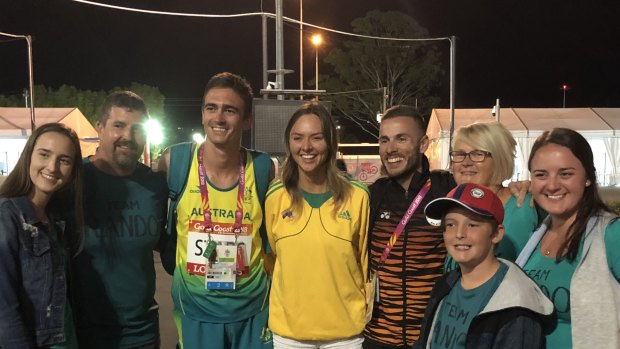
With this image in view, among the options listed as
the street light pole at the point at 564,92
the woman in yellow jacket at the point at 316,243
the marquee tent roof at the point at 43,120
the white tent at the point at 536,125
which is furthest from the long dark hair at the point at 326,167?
the street light pole at the point at 564,92

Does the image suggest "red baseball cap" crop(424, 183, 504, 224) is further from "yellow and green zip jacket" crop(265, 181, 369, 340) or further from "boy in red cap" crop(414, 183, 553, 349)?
"yellow and green zip jacket" crop(265, 181, 369, 340)

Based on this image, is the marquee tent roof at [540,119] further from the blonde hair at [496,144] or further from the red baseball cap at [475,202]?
the red baseball cap at [475,202]

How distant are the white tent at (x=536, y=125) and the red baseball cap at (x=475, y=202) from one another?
22.3m

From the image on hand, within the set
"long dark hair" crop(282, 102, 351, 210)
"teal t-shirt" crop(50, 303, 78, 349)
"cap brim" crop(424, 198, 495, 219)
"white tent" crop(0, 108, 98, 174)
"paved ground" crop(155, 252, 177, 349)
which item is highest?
"white tent" crop(0, 108, 98, 174)

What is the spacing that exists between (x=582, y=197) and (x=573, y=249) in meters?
0.27

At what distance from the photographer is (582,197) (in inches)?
97.0

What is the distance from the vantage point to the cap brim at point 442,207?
93.0 inches

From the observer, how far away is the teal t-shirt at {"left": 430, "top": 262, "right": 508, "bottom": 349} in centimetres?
224

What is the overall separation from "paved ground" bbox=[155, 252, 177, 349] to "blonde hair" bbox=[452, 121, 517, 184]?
3686mm

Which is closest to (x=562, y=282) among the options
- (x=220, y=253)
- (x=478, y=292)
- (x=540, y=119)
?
(x=478, y=292)

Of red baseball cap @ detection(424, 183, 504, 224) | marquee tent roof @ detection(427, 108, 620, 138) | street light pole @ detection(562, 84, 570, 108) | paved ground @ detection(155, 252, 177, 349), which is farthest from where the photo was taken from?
street light pole @ detection(562, 84, 570, 108)

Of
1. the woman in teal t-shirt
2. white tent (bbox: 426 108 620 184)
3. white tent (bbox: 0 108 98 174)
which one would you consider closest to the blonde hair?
the woman in teal t-shirt

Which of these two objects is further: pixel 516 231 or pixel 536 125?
pixel 536 125

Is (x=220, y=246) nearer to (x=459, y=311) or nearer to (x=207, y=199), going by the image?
(x=207, y=199)
